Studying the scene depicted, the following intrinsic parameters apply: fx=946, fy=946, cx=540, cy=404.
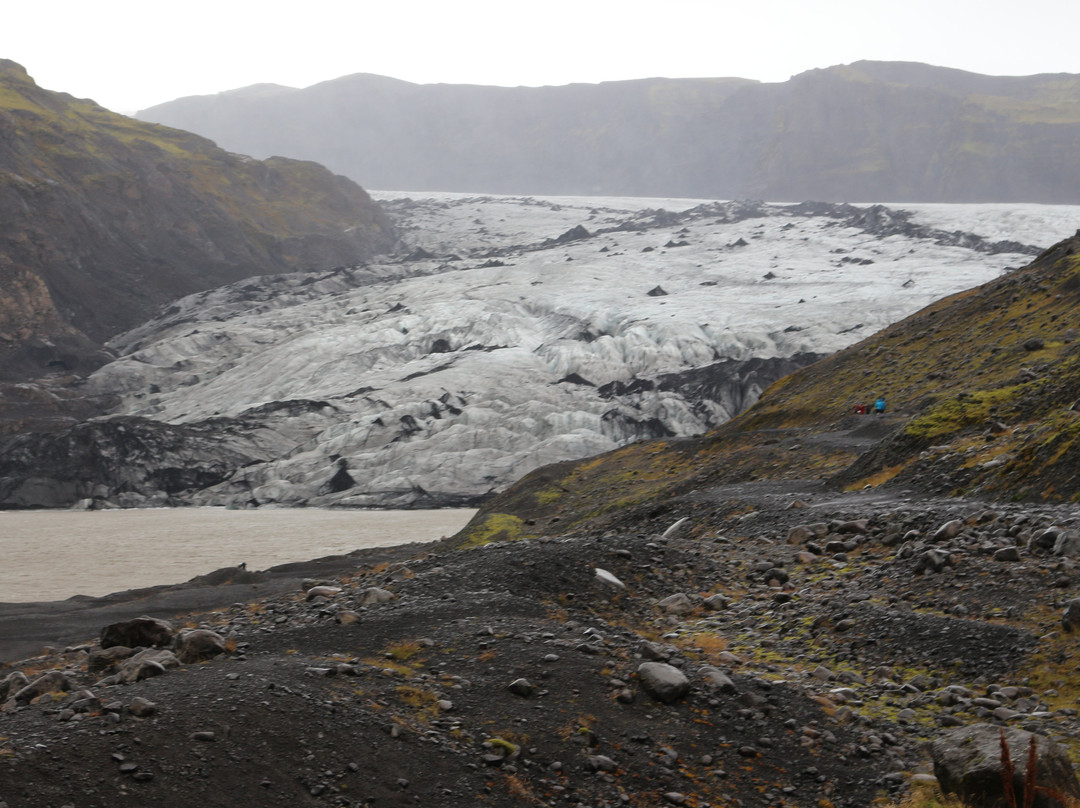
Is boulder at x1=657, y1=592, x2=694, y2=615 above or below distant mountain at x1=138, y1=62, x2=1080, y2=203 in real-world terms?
below

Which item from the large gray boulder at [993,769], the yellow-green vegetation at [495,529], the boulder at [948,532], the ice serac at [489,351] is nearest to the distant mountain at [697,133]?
the ice serac at [489,351]

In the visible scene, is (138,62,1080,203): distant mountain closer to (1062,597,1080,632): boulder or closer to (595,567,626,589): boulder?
(595,567,626,589): boulder

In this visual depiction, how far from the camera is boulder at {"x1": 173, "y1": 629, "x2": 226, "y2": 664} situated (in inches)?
269

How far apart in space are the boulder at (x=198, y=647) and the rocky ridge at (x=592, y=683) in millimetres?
23

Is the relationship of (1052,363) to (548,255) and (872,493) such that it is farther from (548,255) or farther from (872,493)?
(548,255)

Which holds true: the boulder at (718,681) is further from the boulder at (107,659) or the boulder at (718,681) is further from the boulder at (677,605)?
the boulder at (107,659)

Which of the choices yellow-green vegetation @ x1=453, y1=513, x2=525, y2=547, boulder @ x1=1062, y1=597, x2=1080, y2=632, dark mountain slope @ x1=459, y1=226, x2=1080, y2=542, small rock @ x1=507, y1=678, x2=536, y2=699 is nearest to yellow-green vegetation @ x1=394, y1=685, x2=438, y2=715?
small rock @ x1=507, y1=678, x2=536, y2=699

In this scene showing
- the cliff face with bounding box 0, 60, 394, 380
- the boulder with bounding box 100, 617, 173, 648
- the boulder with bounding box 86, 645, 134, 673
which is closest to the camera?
the boulder with bounding box 86, 645, 134, 673

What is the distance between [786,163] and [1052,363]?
11757 cm

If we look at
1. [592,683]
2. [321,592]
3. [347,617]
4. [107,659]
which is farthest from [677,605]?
[107,659]

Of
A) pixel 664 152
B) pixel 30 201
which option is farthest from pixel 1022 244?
pixel 664 152

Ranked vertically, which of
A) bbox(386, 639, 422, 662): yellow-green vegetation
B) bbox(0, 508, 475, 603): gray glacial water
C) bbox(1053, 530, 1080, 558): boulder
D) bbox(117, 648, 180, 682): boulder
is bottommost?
bbox(0, 508, 475, 603): gray glacial water

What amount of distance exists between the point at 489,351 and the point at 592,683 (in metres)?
43.1

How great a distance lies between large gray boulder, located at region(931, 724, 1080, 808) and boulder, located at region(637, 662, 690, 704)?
1.70m
